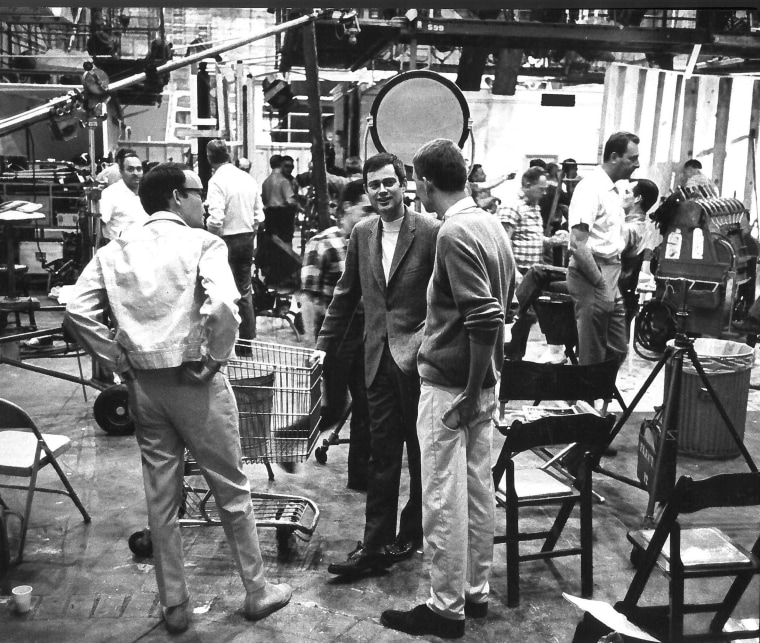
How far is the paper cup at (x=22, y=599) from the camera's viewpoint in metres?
3.84

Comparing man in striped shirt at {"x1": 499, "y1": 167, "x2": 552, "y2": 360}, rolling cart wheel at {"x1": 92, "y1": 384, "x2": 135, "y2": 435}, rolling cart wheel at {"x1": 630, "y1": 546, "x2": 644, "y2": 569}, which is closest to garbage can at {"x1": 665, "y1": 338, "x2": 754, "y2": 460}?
rolling cart wheel at {"x1": 630, "y1": 546, "x2": 644, "y2": 569}

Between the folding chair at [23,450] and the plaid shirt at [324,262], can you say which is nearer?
the folding chair at [23,450]

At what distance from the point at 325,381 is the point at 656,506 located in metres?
2.00

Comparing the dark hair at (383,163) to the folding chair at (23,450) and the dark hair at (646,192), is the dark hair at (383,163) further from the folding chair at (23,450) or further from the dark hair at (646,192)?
the dark hair at (646,192)

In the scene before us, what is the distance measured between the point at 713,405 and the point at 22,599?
4.55 metres

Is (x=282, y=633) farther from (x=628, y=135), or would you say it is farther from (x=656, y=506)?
(x=628, y=135)

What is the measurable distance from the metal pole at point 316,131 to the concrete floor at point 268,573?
1819 millimetres

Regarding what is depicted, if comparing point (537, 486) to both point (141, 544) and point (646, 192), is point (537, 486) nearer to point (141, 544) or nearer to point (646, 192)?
point (141, 544)

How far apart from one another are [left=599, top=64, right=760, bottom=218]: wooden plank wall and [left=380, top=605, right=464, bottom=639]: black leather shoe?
29.3ft

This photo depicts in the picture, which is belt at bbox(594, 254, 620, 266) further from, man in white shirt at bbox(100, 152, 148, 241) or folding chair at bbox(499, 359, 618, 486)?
man in white shirt at bbox(100, 152, 148, 241)

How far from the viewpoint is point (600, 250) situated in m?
6.09

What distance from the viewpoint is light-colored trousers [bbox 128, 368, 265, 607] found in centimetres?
354

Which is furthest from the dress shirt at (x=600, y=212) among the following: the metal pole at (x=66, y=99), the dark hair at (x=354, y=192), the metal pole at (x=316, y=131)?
the metal pole at (x=66, y=99)

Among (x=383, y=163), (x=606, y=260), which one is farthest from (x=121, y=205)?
(x=383, y=163)
